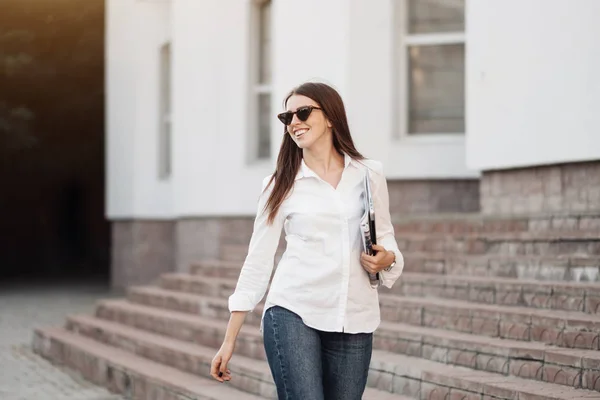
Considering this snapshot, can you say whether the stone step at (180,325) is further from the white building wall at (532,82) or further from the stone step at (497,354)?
the white building wall at (532,82)

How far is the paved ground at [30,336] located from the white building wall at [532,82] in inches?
161

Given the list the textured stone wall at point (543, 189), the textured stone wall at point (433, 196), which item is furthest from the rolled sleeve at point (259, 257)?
the textured stone wall at point (433, 196)

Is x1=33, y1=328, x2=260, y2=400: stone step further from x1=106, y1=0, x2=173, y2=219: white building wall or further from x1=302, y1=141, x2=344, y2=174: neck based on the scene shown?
x1=106, y1=0, x2=173, y2=219: white building wall

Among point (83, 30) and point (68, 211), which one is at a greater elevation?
point (83, 30)

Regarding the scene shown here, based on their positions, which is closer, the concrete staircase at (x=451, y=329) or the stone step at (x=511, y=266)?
the concrete staircase at (x=451, y=329)

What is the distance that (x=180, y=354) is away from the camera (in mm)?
9625

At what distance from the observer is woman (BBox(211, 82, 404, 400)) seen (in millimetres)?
4195

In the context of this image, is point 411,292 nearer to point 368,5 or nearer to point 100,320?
point 368,5

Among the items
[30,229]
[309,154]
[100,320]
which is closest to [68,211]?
[30,229]

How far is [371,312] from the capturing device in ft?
14.0

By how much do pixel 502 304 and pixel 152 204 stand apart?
1153 centimetres

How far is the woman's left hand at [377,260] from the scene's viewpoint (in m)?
4.18

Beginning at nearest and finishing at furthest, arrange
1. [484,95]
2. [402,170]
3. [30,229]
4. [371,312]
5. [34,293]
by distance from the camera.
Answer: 1. [371,312]
2. [484,95]
3. [402,170]
4. [34,293]
5. [30,229]

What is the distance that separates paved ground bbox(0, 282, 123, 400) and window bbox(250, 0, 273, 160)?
3.47 meters
